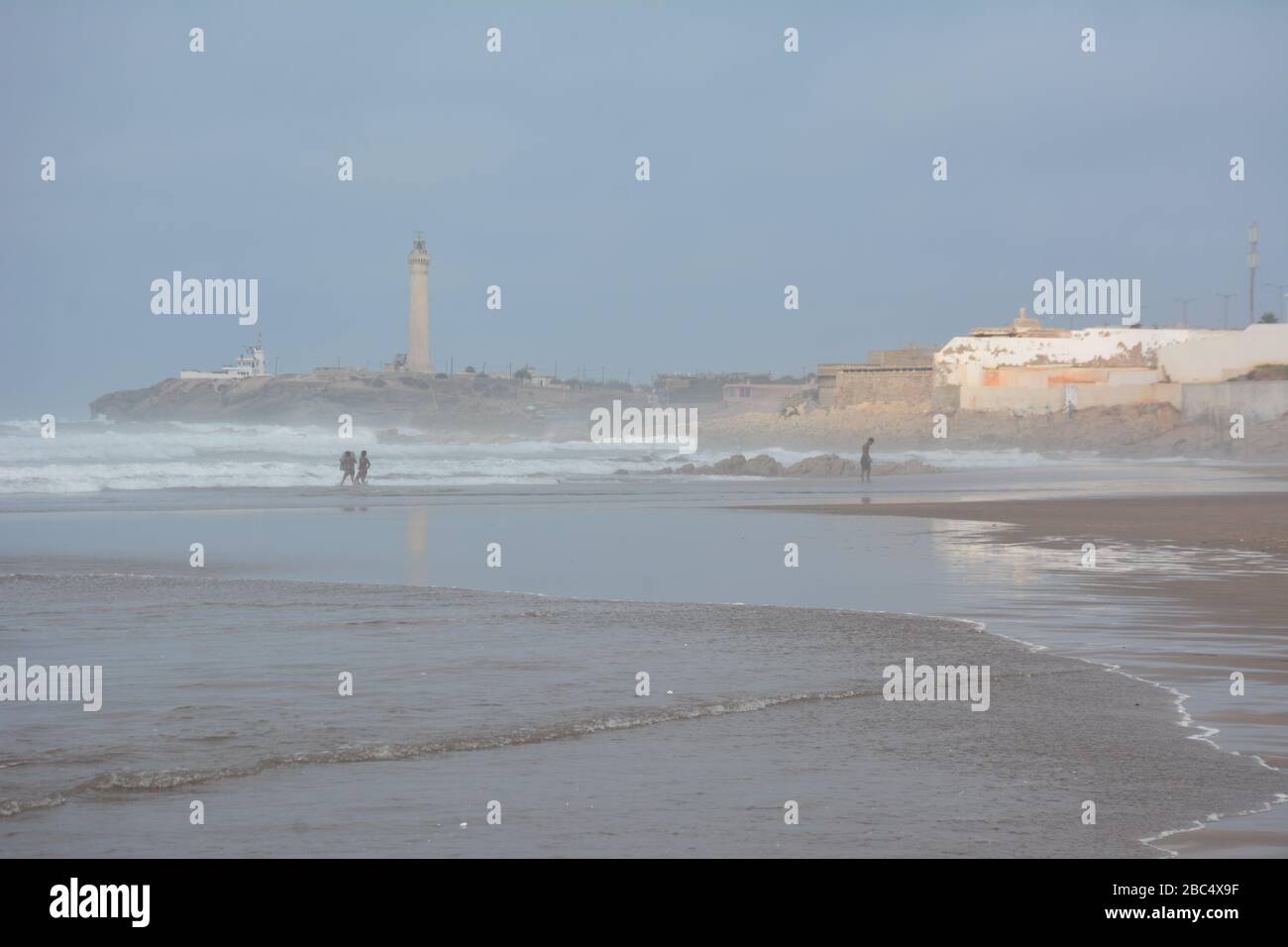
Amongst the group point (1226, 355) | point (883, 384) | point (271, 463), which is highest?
point (883, 384)

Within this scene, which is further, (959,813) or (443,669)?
(443,669)

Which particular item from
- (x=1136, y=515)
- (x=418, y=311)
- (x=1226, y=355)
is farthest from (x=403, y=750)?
(x=418, y=311)

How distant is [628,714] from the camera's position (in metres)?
8.10

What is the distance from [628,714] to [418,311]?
15320 centimetres

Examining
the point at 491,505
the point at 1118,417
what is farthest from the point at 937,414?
the point at 491,505

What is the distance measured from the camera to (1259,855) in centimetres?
531

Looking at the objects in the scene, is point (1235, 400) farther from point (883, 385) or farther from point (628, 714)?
point (628, 714)

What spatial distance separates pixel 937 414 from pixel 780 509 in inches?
1936

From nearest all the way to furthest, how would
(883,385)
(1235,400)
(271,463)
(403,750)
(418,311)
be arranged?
(403,750) < (271,463) < (1235,400) < (883,385) < (418,311)

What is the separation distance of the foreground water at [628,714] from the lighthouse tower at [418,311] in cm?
13585

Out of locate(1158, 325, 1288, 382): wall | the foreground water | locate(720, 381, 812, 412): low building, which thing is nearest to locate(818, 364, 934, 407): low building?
locate(1158, 325, 1288, 382): wall

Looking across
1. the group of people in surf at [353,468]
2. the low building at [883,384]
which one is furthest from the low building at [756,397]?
the group of people in surf at [353,468]

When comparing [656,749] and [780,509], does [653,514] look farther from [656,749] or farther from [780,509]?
[656,749]

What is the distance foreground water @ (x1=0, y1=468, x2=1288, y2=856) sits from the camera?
5.82 metres
